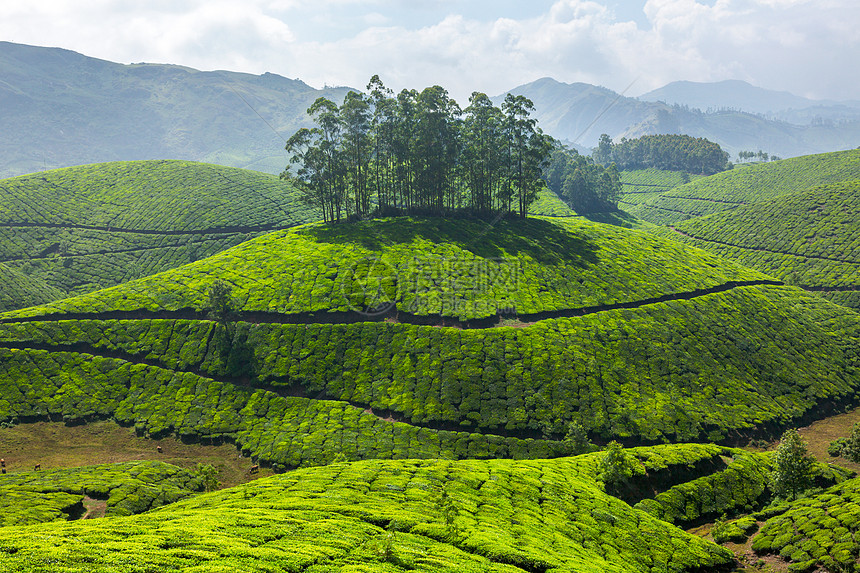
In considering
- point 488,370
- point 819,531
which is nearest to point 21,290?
point 488,370

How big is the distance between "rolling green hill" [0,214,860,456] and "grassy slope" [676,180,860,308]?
35.5 m

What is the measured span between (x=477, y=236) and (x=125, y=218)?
396 ft

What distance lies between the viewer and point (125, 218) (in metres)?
142

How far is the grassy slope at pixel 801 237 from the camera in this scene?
126 m

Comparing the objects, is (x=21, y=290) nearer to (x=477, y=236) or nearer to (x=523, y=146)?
(x=477, y=236)

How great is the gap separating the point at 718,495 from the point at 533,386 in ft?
87.0

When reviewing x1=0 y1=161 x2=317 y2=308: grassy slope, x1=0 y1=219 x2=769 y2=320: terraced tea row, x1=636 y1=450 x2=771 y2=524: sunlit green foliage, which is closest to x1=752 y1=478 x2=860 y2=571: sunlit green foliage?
x1=636 y1=450 x2=771 y2=524: sunlit green foliage

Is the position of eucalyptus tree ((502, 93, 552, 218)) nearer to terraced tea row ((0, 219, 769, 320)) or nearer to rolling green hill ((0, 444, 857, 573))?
terraced tea row ((0, 219, 769, 320))

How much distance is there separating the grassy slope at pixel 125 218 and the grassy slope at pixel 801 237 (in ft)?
520

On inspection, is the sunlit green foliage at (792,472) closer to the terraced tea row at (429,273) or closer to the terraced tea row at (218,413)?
the terraced tea row at (218,413)

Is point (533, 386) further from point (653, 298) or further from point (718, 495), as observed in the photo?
point (653, 298)

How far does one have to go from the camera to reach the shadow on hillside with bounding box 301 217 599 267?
100312mm

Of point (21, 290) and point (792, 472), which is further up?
point (21, 290)

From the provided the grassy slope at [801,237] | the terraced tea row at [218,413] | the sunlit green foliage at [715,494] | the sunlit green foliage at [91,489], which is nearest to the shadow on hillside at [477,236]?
the terraced tea row at [218,413]
